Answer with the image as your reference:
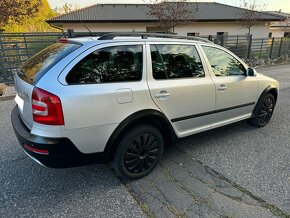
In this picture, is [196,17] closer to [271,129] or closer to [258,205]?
[271,129]

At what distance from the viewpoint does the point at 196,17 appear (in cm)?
2084

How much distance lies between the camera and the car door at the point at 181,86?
2.74 meters

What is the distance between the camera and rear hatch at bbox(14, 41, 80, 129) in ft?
7.62

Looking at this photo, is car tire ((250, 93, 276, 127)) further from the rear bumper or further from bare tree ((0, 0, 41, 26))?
bare tree ((0, 0, 41, 26))

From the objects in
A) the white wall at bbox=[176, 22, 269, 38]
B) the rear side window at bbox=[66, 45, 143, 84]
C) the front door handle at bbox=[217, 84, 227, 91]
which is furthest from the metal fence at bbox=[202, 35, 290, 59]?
the rear side window at bbox=[66, 45, 143, 84]

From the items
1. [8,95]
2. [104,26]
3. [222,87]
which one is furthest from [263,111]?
[104,26]

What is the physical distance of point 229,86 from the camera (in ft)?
11.3

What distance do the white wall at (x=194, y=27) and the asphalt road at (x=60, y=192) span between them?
17.3 meters

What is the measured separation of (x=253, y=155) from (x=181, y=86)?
5.15 feet

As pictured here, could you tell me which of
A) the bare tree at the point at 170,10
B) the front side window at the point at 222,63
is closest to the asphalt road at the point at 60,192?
the front side window at the point at 222,63

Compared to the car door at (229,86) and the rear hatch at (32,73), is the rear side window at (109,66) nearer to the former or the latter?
the rear hatch at (32,73)

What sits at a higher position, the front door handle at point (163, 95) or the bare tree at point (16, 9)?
the bare tree at point (16, 9)

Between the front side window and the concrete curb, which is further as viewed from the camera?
the concrete curb

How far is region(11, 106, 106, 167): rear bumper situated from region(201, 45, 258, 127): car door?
6.46 ft
